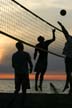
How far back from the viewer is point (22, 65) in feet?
43.9

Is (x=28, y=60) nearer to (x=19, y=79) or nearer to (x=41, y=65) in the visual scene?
(x=19, y=79)

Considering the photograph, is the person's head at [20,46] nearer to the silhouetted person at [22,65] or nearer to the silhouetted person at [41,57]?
the silhouetted person at [22,65]

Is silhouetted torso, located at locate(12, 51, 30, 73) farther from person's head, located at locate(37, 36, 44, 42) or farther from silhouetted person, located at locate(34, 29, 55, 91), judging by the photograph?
person's head, located at locate(37, 36, 44, 42)

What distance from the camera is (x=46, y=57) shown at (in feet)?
53.3

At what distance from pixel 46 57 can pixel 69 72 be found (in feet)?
4.66

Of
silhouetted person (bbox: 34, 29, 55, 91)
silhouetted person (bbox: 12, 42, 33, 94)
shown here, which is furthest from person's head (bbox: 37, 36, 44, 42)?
silhouetted person (bbox: 12, 42, 33, 94)

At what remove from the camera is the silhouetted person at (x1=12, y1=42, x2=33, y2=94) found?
524 inches
